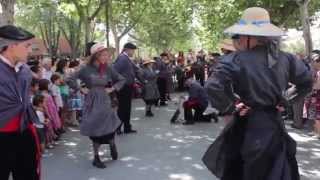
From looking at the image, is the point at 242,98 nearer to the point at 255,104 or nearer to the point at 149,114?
the point at 255,104

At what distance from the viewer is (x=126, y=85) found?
12.1 m

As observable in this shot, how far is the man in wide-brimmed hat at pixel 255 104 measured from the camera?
4.45 m

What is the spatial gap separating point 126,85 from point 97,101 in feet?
11.2

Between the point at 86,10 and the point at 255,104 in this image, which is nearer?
the point at 255,104

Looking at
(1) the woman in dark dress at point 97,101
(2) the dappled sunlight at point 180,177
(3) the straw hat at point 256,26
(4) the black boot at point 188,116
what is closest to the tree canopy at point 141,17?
(4) the black boot at point 188,116

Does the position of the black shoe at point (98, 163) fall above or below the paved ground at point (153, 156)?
above

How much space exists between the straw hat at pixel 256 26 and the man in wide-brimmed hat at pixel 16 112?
185 centimetres

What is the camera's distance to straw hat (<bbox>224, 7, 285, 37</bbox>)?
4527mm

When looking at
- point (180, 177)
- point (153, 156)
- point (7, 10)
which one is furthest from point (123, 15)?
point (180, 177)

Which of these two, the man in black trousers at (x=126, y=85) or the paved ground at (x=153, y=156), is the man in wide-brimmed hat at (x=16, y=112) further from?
the man in black trousers at (x=126, y=85)

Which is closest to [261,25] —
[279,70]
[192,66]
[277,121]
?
[279,70]

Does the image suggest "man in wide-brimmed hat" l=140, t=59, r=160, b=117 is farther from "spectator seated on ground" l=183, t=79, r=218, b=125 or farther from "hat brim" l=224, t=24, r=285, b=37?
"hat brim" l=224, t=24, r=285, b=37

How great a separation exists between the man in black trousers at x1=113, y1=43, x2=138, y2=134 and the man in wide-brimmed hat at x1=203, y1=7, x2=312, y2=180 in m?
7.58

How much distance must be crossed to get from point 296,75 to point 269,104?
1.21 feet
